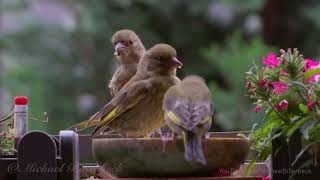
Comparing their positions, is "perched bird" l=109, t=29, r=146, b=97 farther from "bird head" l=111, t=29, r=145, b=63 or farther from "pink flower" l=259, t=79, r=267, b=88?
"pink flower" l=259, t=79, r=267, b=88

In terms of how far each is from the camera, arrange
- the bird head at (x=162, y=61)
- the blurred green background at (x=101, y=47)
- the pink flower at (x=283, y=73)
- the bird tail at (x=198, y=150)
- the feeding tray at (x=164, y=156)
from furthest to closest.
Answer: the blurred green background at (x=101, y=47) → the bird head at (x=162, y=61) → the pink flower at (x=283, y=73) → the feeding tray at (x=164, y=156) → the bird tail at (x=198, y=150)

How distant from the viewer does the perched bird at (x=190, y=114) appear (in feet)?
8.00

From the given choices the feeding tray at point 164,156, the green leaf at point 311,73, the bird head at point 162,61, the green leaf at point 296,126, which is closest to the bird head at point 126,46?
the bird head at point 162,61

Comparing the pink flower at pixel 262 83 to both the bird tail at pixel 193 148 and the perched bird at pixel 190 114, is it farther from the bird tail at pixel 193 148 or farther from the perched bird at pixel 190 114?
the bird tail at pixel 193 148

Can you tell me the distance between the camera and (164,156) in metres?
2.52

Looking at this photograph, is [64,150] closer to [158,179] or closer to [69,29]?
[158,179]

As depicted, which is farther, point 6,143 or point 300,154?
point 6,143

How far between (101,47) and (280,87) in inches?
187

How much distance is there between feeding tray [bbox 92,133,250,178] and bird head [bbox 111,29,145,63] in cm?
103

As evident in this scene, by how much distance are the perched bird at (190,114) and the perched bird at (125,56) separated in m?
0.89

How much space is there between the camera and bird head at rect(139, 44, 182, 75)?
296cm

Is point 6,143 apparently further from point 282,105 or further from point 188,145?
point 282,105

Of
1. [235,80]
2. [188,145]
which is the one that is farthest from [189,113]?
[235,80]

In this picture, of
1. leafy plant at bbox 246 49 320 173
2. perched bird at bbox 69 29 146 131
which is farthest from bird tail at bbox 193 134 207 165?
perched bird at bbox 69 29 146 131
